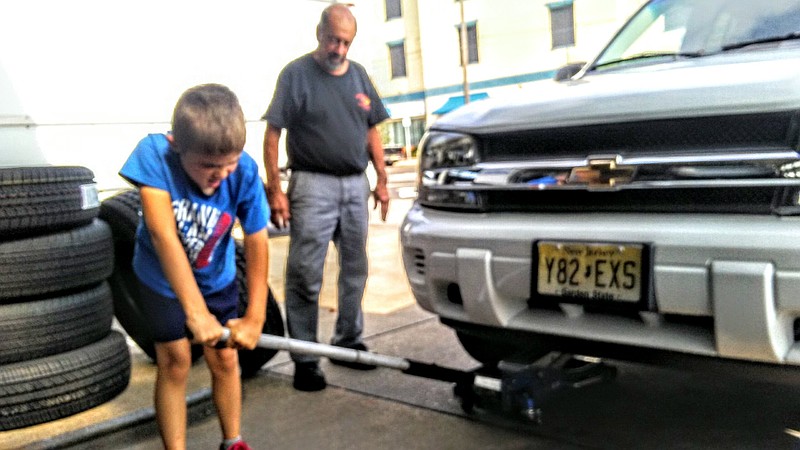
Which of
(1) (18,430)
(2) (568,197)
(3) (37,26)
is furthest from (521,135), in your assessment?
(3) (37,26)

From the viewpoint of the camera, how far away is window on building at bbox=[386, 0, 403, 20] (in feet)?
112

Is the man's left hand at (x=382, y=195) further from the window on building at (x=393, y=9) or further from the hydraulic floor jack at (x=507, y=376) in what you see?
the window on building at (x=393, y=9)

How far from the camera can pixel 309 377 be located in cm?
341

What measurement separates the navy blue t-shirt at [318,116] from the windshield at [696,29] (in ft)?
3.78

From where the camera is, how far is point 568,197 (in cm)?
238

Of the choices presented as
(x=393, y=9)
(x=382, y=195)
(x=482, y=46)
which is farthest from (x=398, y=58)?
(x=382, y=195)

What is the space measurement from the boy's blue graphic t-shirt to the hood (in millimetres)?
790

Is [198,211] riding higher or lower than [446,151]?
lower

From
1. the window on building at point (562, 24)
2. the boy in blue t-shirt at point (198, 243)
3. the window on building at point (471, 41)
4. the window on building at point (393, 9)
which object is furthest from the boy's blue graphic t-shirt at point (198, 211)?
the window on building at point (393, 9)

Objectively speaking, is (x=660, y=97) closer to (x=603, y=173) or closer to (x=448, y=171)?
(x=603, y=173)

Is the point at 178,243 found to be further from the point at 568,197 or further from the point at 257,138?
the point at 257,138

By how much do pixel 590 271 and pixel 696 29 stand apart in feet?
5.09

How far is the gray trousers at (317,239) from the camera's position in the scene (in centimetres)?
348

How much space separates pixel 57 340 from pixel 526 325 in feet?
6.40
